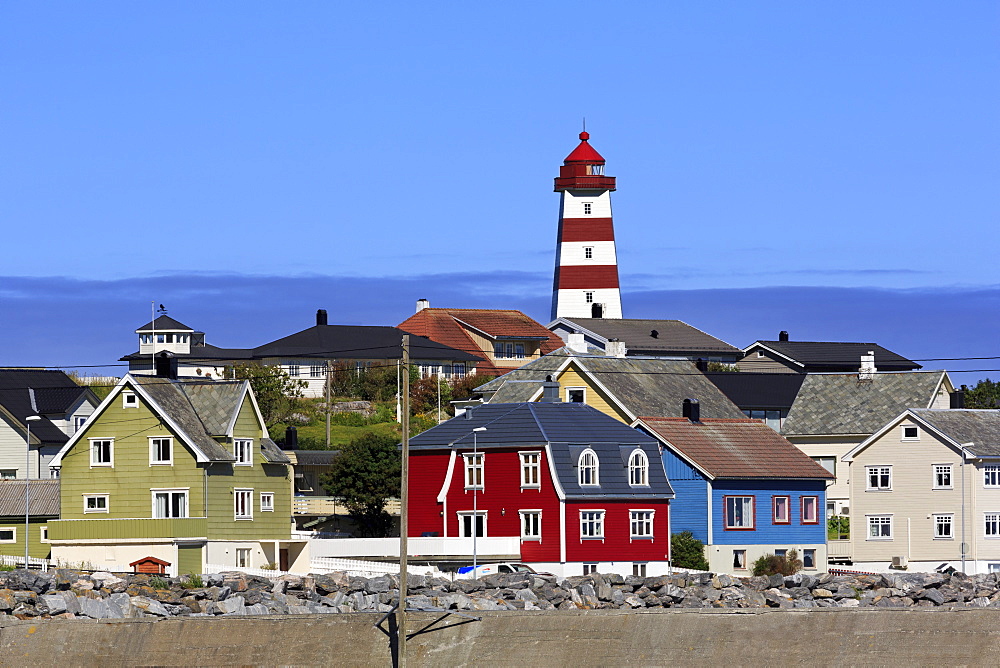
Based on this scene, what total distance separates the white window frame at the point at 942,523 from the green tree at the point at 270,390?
33.3 m

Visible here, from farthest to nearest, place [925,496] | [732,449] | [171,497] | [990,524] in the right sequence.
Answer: [925,496]
[990,524]
[732,449]
[171,497]

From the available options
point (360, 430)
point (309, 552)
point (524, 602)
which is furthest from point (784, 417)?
point (524, 602)

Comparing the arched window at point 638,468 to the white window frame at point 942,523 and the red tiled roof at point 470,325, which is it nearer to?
the white window frame at point 942,523

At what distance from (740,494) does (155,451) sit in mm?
20535

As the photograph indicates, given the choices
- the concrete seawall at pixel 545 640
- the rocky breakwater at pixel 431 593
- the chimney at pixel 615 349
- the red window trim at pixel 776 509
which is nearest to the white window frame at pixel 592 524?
the rocky breakwater at pixel 431 593

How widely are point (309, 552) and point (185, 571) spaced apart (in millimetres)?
4558

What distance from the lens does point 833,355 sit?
112m

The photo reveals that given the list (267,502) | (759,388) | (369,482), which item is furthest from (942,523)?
(267,502)

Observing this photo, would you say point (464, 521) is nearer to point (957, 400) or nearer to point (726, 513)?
point (726, 513)

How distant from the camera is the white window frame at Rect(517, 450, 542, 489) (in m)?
62.3

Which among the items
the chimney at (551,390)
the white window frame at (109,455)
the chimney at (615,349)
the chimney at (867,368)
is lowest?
the white window frame at (109,455)

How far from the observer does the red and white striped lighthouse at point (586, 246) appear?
12106 centimetres

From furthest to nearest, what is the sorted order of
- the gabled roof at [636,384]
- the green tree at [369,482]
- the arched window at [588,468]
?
the gabled roof at [636,384]
the green tree at [369,482]
the arched window at [588,468]

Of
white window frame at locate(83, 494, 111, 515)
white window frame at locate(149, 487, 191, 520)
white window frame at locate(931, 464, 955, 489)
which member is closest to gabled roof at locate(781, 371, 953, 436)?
white window frame at locate(931, 464, 955, 489)
